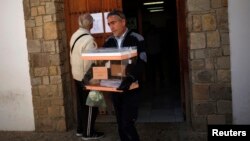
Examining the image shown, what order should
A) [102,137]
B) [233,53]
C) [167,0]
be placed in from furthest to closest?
[167,0], [102,137], [233,53]

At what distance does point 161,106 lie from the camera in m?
7.97

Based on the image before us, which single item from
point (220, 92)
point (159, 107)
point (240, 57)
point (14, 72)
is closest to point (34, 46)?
point (14, 72)

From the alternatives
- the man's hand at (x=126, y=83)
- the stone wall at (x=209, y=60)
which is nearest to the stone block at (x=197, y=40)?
the stone wall at (x=209, y=60)

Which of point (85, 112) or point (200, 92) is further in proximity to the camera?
point (85, 112)

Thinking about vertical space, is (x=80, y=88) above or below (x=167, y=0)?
below

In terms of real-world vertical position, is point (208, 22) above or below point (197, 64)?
above

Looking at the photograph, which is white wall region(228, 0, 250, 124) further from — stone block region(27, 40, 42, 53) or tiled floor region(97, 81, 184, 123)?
stone block region(27, 40, 42, 53)

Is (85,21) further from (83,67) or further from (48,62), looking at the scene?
(48,62)

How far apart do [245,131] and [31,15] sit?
4417 mm

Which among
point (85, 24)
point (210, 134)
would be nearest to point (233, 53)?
point (85, 24)

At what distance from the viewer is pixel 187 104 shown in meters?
6.47

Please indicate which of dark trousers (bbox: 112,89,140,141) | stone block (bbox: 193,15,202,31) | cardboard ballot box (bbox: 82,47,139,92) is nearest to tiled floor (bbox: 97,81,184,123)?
stone block (bbox: 193,15,202,31)

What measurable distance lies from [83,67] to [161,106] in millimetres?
2602

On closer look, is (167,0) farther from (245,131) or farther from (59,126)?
(245,131)
